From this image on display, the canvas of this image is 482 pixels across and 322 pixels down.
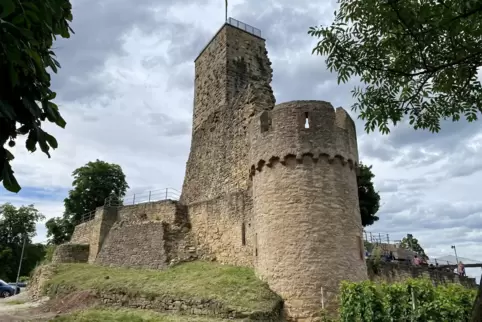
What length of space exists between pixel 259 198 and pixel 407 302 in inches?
246

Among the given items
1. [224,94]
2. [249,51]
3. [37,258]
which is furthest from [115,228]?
[37,258]

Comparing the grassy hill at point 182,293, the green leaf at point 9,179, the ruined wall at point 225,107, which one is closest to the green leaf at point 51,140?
the green leaf at point 9,179

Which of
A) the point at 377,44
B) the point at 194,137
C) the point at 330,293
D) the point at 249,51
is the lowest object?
the point at 330,293

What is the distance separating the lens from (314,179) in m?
14.0

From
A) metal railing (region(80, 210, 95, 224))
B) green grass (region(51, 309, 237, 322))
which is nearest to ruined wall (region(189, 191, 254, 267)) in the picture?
green grass (region(51, 309, 237, 322))

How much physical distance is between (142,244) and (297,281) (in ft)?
38.6

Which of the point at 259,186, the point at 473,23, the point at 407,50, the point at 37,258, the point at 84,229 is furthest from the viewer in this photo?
the point at 37,258

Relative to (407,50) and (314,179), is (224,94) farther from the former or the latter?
(407,50)

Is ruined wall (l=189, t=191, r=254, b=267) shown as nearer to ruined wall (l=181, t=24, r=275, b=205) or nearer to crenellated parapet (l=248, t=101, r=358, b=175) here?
ruined wall (l=181, t=24, r=275, b=205)

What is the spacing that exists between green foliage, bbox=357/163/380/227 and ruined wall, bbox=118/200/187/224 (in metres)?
15.7

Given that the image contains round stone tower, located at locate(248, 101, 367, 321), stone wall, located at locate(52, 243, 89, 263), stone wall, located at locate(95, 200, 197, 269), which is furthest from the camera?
stone wall, located at locate(52, 243, 89, 263)

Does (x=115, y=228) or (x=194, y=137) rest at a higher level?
(x=194, y=137)

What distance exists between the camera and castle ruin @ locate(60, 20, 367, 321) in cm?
1334

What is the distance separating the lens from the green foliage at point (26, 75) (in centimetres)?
294
